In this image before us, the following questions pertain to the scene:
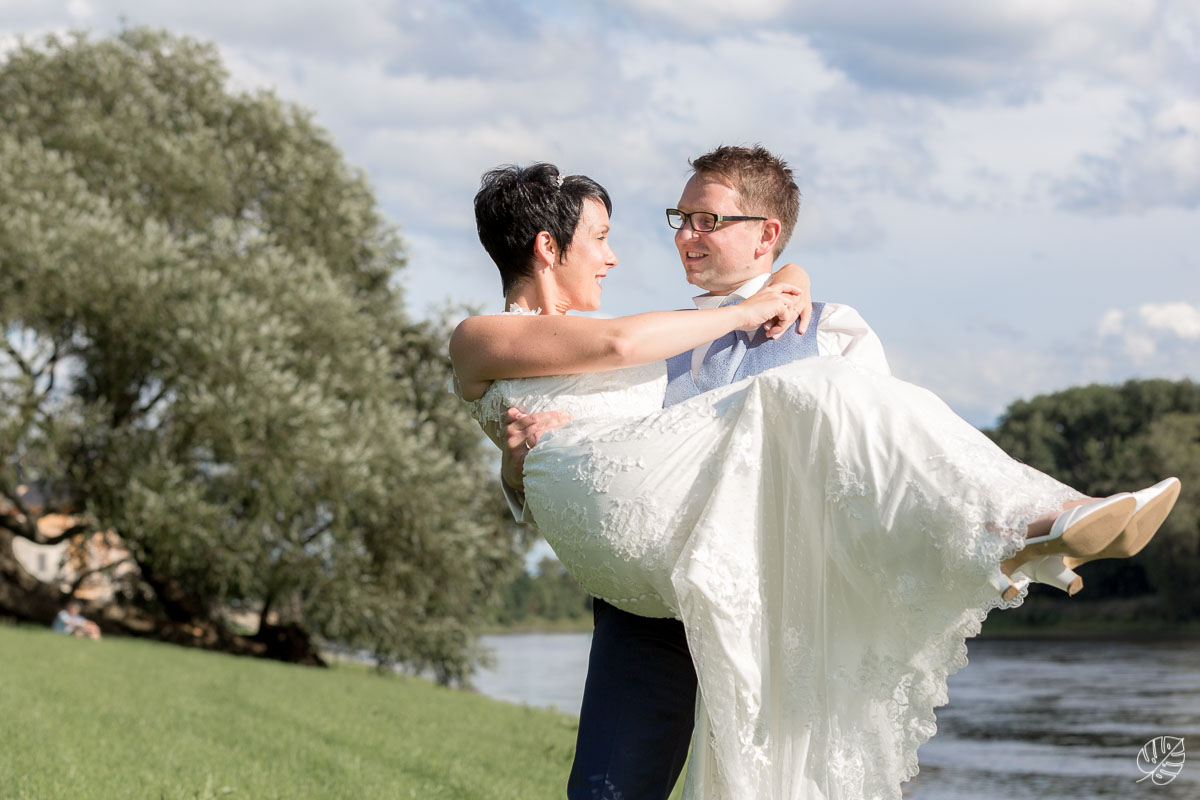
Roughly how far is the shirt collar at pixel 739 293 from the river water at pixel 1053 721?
35.7 ft

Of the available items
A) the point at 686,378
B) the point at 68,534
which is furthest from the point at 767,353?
the point at 68,534

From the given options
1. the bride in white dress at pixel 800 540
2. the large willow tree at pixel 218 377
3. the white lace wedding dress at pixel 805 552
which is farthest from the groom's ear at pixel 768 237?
the large willow tree at pixel 218 377

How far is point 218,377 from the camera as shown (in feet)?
63.4

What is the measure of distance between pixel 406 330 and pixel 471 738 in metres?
13.3

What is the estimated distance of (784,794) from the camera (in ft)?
7.95

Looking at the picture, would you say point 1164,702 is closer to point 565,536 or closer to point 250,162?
point 250,162

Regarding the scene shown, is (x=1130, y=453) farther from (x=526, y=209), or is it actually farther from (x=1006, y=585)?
(x=1006, y=585)

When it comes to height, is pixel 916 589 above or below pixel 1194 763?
above

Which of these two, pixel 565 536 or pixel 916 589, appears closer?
pixel 916 589

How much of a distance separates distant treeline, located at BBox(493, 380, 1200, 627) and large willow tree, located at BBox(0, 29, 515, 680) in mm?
14925

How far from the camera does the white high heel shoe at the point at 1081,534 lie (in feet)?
6.63

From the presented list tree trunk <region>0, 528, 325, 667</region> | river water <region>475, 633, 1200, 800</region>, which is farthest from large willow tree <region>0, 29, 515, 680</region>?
river water <region>475, 633, 1200, 800</region>

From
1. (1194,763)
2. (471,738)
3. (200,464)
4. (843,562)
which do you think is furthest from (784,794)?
(200,464)

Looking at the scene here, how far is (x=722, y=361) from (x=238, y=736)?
27.3 ft
